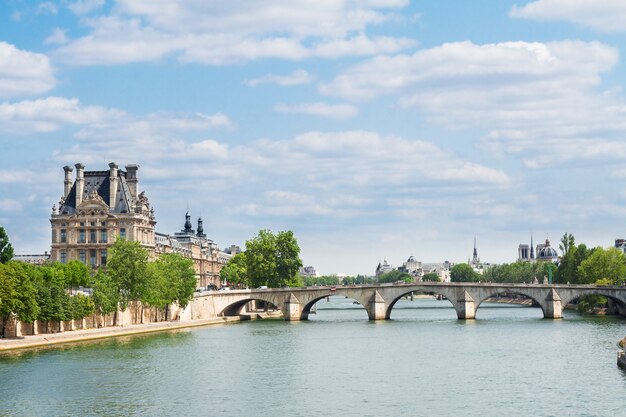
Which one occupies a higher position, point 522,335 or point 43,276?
point 43,276

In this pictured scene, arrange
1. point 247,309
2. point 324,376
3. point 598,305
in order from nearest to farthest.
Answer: point 324,376, point 598,305, point 247,309

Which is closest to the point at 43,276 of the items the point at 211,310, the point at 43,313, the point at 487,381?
the point at 43,313

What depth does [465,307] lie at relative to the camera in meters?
111

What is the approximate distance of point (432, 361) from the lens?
6531cm

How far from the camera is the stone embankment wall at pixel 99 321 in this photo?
7269 cm

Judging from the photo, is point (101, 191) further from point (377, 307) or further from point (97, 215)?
point (377, 307)

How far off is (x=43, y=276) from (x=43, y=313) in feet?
27.5

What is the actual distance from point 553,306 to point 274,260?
1391 inches

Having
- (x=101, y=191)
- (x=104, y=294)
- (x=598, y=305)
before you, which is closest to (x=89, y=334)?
(x=104, y=294)

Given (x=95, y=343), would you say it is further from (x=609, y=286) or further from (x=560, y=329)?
(x=609, y=286)

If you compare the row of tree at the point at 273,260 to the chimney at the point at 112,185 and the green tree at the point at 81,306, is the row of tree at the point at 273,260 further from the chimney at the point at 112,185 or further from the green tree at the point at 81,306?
the green tree at the point at 81,306

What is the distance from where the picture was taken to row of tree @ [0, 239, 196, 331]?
7012 cm

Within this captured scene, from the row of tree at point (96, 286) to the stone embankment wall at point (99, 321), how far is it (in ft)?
3.13

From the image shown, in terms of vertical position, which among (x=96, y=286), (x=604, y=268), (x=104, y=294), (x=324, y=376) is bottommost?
(x=324, y=376)
